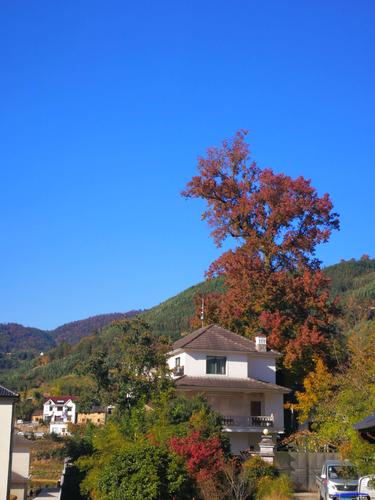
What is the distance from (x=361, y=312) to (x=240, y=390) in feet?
39.7

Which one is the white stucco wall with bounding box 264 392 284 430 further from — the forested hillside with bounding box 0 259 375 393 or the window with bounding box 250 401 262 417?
the forested hillside with bounding box 0 259 375 393

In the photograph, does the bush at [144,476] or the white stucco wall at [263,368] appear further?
the white stucco wall at [263,368]

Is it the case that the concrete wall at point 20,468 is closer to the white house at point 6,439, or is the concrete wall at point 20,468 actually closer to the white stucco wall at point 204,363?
the white house at point 6,439

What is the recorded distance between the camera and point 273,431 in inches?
1542

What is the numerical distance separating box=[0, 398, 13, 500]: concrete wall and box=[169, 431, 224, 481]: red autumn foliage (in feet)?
28.8

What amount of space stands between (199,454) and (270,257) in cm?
2063

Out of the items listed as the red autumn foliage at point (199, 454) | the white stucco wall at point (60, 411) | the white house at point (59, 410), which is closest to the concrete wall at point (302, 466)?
the red autumn foliage at point (199, 454)

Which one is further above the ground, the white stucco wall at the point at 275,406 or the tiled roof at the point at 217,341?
the tiled roof at the point at 217,341

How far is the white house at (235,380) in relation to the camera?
127 feet

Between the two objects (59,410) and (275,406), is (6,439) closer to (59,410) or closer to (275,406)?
(275,406)

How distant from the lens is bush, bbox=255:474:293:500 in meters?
26.9

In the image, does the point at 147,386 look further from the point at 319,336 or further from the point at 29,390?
the point at 29,390

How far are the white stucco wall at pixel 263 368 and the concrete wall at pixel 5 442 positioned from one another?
15.8 meters

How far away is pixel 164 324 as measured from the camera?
467ft
